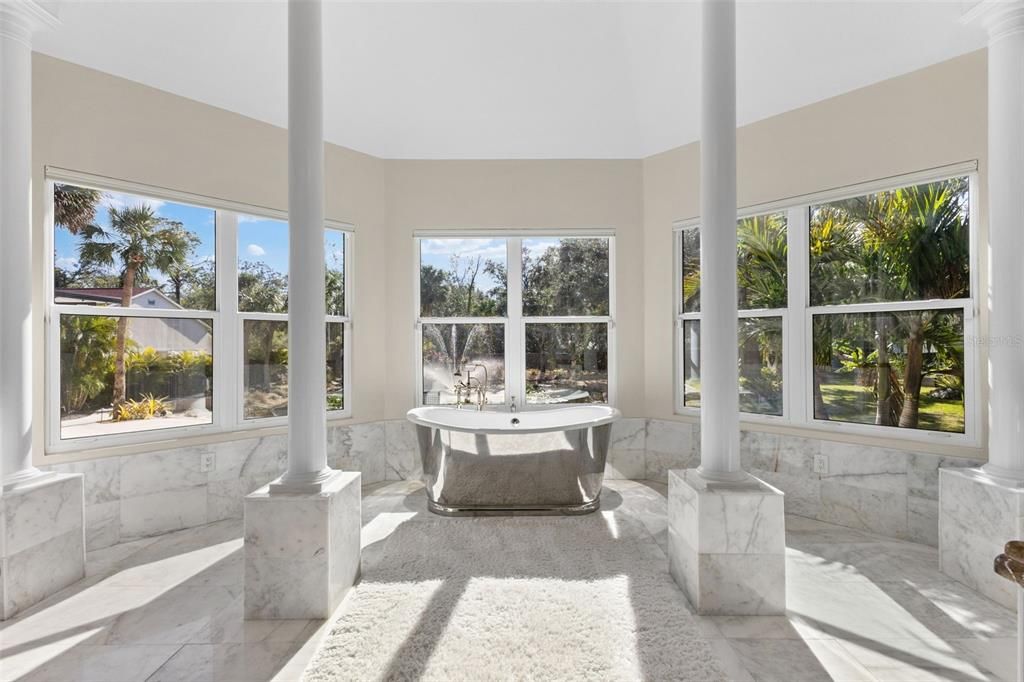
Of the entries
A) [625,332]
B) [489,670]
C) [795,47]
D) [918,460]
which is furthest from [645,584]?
[795,47]

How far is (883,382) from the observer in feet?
10.0

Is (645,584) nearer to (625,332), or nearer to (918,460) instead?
(918,460)

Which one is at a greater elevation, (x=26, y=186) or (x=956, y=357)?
(x=26, y=186)

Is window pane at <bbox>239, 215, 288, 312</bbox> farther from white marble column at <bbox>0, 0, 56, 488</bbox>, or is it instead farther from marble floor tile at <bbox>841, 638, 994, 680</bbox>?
marble floor tile at <bbox>841, 638, 994, 680</bbox>

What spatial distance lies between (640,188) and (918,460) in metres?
2.69

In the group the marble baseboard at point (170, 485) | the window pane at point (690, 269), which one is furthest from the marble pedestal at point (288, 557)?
the window pane at point (690, 269)

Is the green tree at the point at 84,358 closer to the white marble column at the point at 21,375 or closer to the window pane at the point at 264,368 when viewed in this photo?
the white marble column at the point at 21,375

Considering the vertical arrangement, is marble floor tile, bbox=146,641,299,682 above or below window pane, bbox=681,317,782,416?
below

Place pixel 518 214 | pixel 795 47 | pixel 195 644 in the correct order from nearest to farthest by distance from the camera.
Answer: pixel 195 644, pixel 795 47, pixel 518 214

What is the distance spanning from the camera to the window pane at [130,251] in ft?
9.18

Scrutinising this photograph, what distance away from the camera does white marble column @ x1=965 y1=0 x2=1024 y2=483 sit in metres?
2.25

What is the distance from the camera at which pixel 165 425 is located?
10.2 ft

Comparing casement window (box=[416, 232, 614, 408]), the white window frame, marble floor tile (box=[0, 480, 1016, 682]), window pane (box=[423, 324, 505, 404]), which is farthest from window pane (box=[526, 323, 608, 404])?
marble floor tile (box=[0, 480, 1016, 682])

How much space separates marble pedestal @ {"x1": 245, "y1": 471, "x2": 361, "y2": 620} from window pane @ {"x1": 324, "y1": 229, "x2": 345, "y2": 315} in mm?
2114
